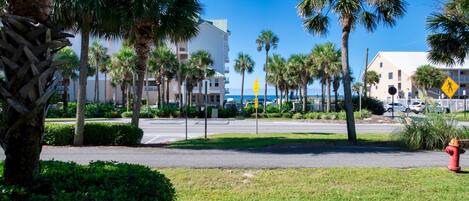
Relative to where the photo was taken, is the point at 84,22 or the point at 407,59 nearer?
the point at 84,22

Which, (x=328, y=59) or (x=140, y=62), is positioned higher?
(x=328, y=59)

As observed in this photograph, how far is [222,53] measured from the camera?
244ft

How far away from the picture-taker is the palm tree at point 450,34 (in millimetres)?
16250

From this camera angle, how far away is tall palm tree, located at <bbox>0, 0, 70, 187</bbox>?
12.7 ft

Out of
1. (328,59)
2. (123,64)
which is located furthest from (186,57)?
(328,59)

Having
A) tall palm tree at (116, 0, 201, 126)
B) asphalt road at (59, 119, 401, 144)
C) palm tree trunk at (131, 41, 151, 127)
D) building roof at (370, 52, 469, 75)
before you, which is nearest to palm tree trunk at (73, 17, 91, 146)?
tall palm tree at (116, 0, 201, 126)

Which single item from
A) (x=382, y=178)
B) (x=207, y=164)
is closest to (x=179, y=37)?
(x=207, y=164)

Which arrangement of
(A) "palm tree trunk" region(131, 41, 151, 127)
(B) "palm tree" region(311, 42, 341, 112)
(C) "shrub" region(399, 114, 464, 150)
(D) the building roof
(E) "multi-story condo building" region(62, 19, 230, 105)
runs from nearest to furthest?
(C) "shrub" region(399, 114, 464, 150) → (A) "palm tree trunk" region(131, 41, 151, 127) → (B) "palm tree" region(311, 42, 341, 112) → (E) "multi-story condo building" region(62, 19, 230, 105) → (D) the building roof

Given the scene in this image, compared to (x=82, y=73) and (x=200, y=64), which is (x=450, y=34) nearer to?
(x=82, y=73)

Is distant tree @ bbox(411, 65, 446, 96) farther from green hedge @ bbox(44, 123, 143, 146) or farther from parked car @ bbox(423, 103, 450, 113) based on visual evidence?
green hedge @ bbox(44, 123, 143, 146)

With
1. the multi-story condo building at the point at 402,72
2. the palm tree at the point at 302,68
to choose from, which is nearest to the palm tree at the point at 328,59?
the palm tree at the point at 302,68

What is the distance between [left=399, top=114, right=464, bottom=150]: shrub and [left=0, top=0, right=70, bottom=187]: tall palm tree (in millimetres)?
11628

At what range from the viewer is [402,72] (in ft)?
232

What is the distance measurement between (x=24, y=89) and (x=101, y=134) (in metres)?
11.4
